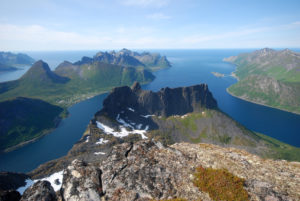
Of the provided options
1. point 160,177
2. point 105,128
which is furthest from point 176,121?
point 160,177

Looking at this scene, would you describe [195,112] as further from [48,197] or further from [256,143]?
[48,197]

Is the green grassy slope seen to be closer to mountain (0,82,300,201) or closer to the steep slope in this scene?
the steep slope

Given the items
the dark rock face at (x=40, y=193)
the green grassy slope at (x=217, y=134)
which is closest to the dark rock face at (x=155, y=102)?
the green grassy slope at (x=217, y=134)

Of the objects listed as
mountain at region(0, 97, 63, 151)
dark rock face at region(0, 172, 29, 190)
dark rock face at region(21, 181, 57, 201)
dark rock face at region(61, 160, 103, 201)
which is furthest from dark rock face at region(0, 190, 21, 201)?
mountain at region(0, 97, 63, 151)

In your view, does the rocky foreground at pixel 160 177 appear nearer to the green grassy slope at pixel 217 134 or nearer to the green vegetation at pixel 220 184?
the green vegetation at pixel 220 184

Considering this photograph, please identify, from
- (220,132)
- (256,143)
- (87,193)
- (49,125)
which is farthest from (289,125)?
(49,125)

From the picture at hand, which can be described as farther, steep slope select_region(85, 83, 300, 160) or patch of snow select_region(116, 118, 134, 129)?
patch of snow select_region(116, 118, 134, 129)
